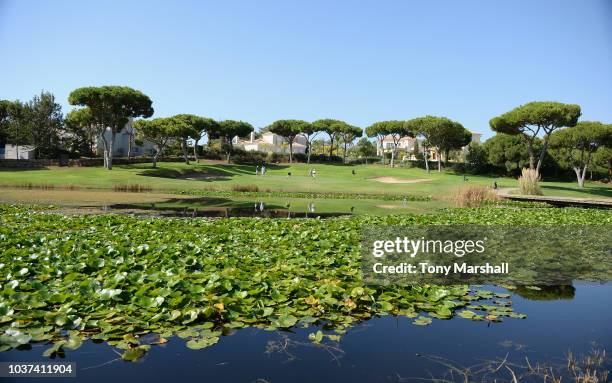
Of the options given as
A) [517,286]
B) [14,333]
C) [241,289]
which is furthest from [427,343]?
[14,333]

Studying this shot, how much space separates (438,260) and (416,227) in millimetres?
4616

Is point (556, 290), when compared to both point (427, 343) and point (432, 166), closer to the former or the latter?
point (427, 343)

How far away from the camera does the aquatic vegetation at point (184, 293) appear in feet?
16.7

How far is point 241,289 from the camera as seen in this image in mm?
6414

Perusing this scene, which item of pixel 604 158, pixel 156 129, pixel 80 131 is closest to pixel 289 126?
pixel 156 129

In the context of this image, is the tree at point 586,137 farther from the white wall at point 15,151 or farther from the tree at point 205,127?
the white wall at point 15,151

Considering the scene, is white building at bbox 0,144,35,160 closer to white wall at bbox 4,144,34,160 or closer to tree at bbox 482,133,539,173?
white wall at bbox 4,144,34,160

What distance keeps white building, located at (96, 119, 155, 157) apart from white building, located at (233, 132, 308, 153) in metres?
26.3

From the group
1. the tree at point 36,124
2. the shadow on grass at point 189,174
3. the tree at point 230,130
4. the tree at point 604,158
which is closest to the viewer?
the shadow on grass at point 189,174

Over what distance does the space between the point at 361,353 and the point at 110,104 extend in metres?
49.5

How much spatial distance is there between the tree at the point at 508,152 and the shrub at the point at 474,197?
36171mm

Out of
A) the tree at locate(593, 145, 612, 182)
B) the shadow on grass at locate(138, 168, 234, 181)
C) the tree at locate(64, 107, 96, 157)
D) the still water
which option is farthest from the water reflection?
the tree at locate(593, 145, 612, 182)

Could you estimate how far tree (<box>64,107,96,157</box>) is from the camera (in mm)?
58256

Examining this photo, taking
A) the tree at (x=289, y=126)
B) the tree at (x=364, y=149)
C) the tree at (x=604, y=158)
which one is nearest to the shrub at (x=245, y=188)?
the tree at (x=289, y=126)
